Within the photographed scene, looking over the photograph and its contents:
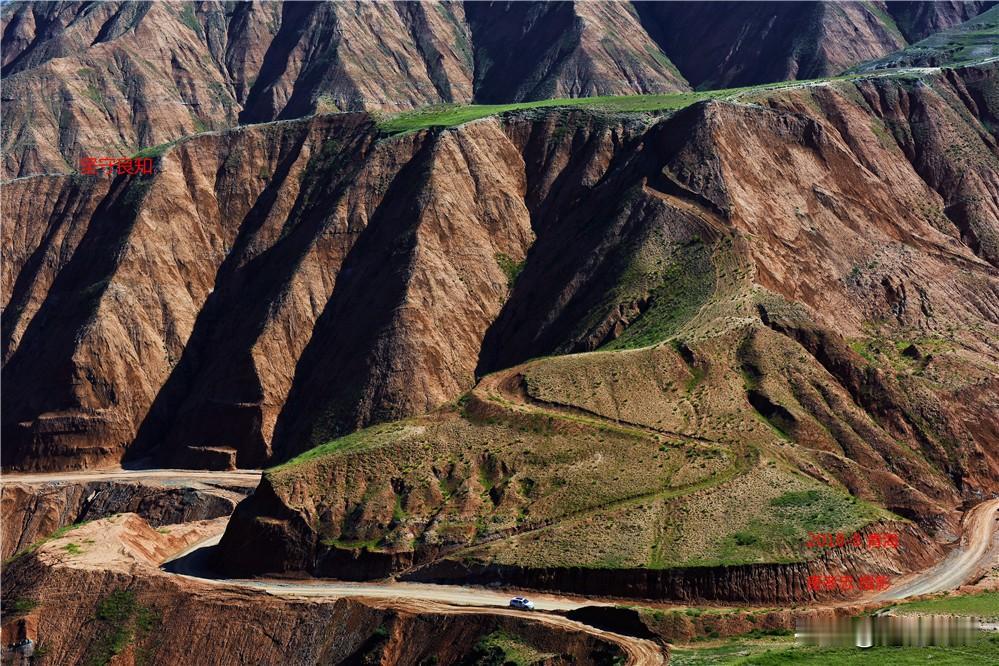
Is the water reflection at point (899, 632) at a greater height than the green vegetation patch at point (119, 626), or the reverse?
the water reflection at point (899, 632)

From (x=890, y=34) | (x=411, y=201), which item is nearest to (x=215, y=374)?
(x=411, y=201)

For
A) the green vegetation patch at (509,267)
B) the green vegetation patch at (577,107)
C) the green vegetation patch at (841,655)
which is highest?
the green vegetation patch at (577,107)

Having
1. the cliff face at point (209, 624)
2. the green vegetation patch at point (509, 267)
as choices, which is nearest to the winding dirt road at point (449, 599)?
the cliff face at point (209, 624)

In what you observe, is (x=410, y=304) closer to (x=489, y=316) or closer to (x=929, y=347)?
(x=489, y=316)

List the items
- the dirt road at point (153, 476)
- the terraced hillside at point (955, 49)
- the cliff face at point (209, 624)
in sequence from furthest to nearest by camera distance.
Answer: the terraced hillside at point (955, 49) < the dirt road at point (153, 476) < the cliff face at point (209, 624)

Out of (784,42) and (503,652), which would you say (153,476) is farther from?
(784,42)

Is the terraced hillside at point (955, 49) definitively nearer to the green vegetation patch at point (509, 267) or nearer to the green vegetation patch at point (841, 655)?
the green vegetation patch at point (509, 267)

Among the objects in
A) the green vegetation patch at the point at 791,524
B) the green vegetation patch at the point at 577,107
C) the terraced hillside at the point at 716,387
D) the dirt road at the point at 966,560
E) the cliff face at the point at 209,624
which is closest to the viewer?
the cliff face at the point at 209,624

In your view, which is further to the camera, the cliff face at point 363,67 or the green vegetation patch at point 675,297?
the cliff face at point 363,67

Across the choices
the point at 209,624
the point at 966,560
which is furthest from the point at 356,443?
the point at 966,560
